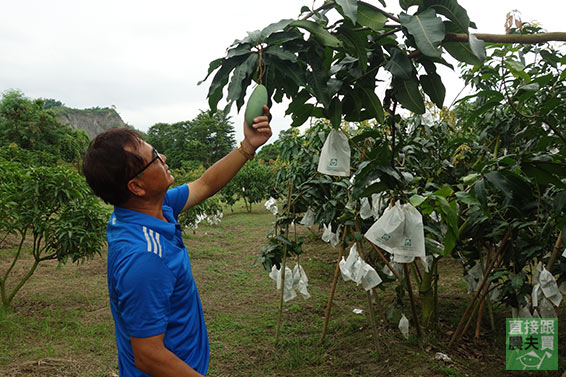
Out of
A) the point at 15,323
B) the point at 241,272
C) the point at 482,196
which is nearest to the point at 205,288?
the point at 241,272

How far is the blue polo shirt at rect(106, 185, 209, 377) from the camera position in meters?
0.86

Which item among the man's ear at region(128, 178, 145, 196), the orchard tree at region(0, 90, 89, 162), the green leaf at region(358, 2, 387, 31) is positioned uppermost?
the orchard tree at region(0, 90, 89, 162)

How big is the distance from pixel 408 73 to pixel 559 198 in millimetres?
855

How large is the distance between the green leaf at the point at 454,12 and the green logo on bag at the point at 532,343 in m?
1.63

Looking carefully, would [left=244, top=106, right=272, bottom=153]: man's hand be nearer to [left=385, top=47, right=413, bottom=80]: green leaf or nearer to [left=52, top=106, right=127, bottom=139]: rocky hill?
[left=385, top=47, right=413, bottom=80]: green leaf

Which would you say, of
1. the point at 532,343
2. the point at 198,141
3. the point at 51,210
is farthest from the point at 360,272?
the point at 198,141

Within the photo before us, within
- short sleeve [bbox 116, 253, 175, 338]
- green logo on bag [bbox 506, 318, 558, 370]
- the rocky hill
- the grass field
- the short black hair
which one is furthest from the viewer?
the rocky hill

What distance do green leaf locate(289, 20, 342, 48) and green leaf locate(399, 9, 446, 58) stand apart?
163mm

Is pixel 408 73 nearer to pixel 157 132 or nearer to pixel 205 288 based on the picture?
pixel 205 288

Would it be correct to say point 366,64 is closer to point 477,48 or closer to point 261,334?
point 477,48

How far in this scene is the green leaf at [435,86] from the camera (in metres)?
1.13

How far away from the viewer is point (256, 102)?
105 cm

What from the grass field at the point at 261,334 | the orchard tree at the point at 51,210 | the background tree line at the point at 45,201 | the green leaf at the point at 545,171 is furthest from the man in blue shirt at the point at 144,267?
the orchard tree at the point at 51,210

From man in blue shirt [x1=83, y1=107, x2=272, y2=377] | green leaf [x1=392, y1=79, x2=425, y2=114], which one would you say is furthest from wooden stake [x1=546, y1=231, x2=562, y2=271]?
man in blue shirt [x1=83, y1=107, x2=272, y2=377]
